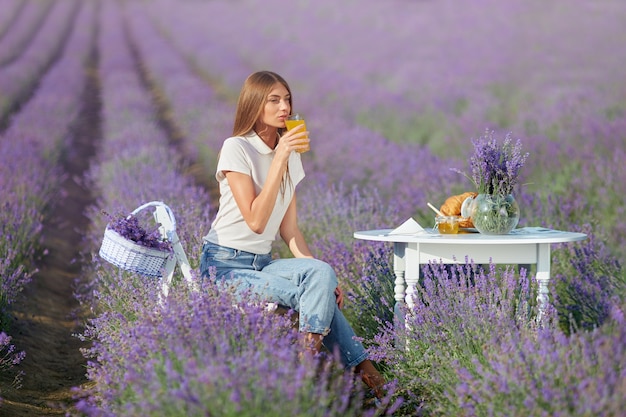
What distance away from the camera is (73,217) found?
7.25 m

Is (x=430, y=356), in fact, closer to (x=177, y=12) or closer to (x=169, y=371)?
(x=169, y=371)

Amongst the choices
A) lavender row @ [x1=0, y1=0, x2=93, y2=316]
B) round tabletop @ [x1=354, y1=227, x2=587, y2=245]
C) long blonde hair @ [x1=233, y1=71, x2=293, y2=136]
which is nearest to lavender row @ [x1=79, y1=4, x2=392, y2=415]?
round tabletop @ [x1=354, y1=227, x2=587, y2=245]

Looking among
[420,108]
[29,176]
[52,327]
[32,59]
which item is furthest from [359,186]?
[32,59]

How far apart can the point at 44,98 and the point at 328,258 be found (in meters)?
8.91

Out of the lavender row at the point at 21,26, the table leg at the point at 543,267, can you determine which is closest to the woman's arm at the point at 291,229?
the table leg at the point at 543,267

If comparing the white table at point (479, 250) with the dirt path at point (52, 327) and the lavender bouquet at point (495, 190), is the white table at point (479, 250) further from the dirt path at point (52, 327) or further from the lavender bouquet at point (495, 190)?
the dirt path at point (52, 327)

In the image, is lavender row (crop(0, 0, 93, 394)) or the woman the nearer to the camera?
the woman

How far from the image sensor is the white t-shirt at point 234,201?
10.1 ft

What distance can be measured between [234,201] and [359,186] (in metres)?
3.81

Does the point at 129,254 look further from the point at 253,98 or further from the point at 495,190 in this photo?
the point at 495,190

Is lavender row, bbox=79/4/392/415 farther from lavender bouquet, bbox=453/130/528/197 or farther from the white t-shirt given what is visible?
lavender bouquet, bbox=453/130/528/197

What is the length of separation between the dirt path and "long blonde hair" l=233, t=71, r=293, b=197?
1.06m

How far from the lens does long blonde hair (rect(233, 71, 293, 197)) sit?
314cm

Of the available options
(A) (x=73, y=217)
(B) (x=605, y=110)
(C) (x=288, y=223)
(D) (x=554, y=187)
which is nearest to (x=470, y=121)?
(B) (x=605, y=110)
